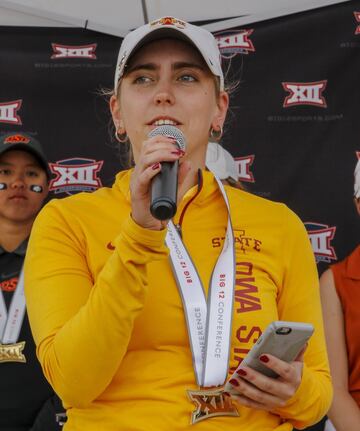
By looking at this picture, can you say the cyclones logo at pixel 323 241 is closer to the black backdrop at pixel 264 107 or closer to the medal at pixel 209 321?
the black backdrop at pixel 264 107

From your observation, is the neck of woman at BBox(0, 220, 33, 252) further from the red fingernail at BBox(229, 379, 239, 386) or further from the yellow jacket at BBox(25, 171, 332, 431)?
the red fingernail at BBox(229, 379, 239, 386)

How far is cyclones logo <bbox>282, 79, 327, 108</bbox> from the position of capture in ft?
9.74

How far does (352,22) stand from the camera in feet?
9.70

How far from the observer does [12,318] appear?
2.67m

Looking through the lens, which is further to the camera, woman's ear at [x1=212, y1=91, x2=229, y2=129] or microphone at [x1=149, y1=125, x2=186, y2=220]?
woman's ear at [x1=212, y1=91, x2=229, y2=129]

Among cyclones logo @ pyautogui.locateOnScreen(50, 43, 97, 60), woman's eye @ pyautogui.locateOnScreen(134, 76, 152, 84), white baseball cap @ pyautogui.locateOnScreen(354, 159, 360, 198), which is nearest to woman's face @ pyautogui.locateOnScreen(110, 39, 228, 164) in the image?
woman's eye @ pyautogui.locateOnScreen(134, 76, 152, 84)

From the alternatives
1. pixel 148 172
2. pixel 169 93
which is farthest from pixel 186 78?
pixel 148 172

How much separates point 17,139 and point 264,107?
99 centimetres

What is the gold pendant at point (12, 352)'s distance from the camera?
260 centimetres

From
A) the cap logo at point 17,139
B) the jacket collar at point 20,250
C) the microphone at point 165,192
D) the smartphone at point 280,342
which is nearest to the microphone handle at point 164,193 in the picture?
the microphone at point 165,192

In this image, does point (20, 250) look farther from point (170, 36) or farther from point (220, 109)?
point (170, 36)

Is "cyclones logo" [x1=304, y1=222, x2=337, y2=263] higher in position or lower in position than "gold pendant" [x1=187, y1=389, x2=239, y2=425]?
higher

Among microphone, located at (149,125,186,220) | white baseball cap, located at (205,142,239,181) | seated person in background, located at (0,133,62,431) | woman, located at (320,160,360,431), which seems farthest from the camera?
white baseball cap, located at (205,142,239,181)

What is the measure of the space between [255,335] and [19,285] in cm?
151
